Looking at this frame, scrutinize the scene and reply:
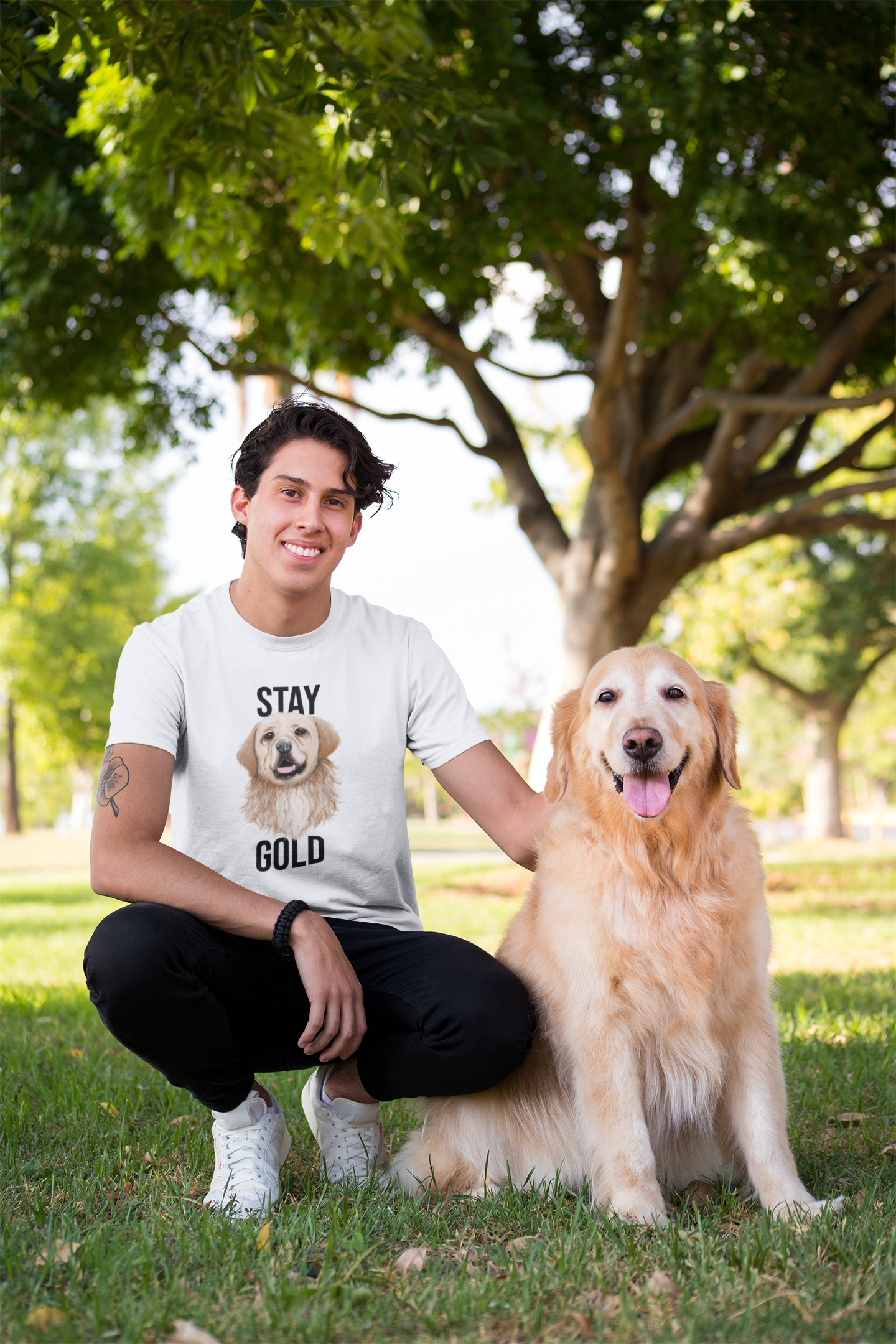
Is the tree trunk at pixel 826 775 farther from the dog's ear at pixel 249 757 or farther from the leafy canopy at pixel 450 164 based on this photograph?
the dog's ear at pixel 249 757

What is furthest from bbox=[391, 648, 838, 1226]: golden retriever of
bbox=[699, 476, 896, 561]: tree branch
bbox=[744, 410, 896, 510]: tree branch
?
bbox=[744, 410, 896, 510]: tree branch

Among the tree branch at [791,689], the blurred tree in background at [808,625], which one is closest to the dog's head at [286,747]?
the blurred tree in background at [808,625]

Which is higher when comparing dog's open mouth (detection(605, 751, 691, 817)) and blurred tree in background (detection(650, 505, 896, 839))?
blurred tree in background (detection(650, 505, 896, 839))

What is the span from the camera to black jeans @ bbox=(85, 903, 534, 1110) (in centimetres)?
242

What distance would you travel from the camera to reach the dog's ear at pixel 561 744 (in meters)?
2.78

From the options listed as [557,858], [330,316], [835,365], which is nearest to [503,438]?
[330,316]

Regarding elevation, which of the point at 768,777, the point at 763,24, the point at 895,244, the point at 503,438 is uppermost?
the point at 763,24

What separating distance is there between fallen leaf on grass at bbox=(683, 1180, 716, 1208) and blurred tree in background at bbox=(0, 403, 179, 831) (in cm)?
2297

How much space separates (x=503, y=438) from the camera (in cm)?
1010

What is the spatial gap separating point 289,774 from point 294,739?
0.10 meters

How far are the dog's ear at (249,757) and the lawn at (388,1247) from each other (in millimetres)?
1025

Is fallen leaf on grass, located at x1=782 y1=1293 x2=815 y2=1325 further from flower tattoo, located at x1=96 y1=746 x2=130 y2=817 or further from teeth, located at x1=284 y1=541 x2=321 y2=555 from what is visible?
teeth, located at x1=284 y1=541 x2=321 y2=555

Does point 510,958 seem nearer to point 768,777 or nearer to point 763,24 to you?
point 763,24

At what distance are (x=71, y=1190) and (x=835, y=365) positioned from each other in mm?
8452
